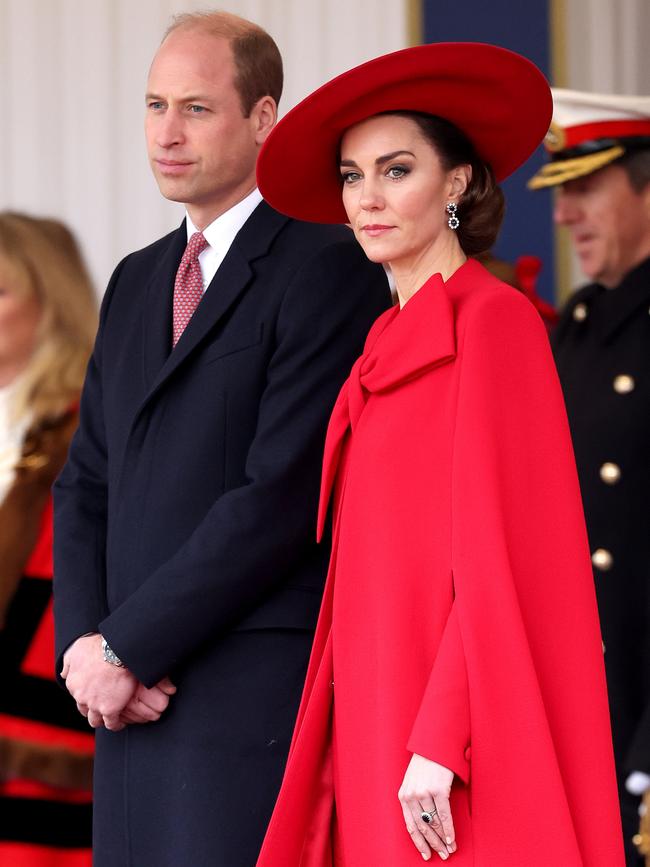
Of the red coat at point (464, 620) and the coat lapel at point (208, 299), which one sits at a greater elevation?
the coat lapel at point (208, 299)

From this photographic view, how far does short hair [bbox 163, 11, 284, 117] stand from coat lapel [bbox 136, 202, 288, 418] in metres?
0.20

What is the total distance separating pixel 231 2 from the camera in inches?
191

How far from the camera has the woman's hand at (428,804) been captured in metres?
2.11

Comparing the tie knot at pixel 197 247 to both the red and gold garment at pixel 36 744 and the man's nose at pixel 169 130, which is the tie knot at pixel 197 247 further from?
the red and gold garment at pixel 36 744

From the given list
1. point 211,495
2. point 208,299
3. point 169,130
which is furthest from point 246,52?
point 211,495

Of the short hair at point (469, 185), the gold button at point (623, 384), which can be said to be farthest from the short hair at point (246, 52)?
the gold button at point (623, 384)

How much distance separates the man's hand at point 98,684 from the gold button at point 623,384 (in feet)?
4.58

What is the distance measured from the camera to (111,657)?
2.60 metres

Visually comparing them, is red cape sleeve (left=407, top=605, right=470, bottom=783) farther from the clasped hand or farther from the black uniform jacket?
the clasped hand

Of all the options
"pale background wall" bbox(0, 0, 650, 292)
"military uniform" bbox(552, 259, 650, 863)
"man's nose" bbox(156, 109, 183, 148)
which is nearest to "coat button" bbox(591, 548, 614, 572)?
"military uniform" bbox(552, 259, 650, 863)

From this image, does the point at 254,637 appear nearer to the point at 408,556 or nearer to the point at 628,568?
the point at 408,556

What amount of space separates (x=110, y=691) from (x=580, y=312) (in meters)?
1.69

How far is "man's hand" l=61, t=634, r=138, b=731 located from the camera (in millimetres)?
2596

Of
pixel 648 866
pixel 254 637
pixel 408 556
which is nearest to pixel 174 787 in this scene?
pixel 254 637
